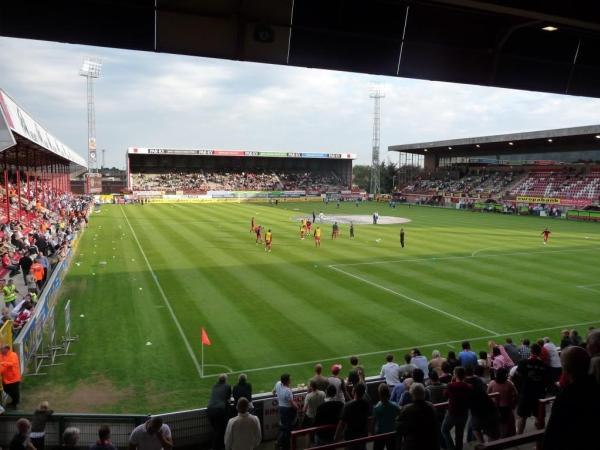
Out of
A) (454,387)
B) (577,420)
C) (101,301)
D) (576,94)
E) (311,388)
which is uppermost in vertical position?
(576,94)

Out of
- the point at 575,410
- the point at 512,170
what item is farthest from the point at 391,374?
the point at 512,170

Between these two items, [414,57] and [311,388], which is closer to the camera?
[414,57]

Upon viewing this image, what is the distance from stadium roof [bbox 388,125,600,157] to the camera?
206 ft

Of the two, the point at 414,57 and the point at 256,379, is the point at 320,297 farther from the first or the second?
the point at 414,57

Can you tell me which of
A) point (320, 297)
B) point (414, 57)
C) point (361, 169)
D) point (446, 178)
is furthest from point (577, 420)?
point (361, 169)

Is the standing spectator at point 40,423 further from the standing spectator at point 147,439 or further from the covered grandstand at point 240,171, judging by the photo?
the covered grandstand at point 240,171

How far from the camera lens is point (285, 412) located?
8781mm

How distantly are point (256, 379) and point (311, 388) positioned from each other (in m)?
4.37

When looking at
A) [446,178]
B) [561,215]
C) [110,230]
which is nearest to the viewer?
[110,230]

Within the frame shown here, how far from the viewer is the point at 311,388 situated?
339 inches

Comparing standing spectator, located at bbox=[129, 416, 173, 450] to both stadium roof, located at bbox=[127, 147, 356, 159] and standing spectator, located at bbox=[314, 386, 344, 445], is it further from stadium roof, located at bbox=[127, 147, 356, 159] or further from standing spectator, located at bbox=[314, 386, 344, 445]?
stadium roof, located at bbox=[127, 147, 356, 159]

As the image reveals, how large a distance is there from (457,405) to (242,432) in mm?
3102

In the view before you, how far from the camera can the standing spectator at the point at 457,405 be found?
7293 millimetres

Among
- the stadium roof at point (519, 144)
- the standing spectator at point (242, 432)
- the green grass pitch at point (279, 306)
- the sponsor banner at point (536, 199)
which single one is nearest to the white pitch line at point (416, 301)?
the green grass pitch at point (279, 306)
